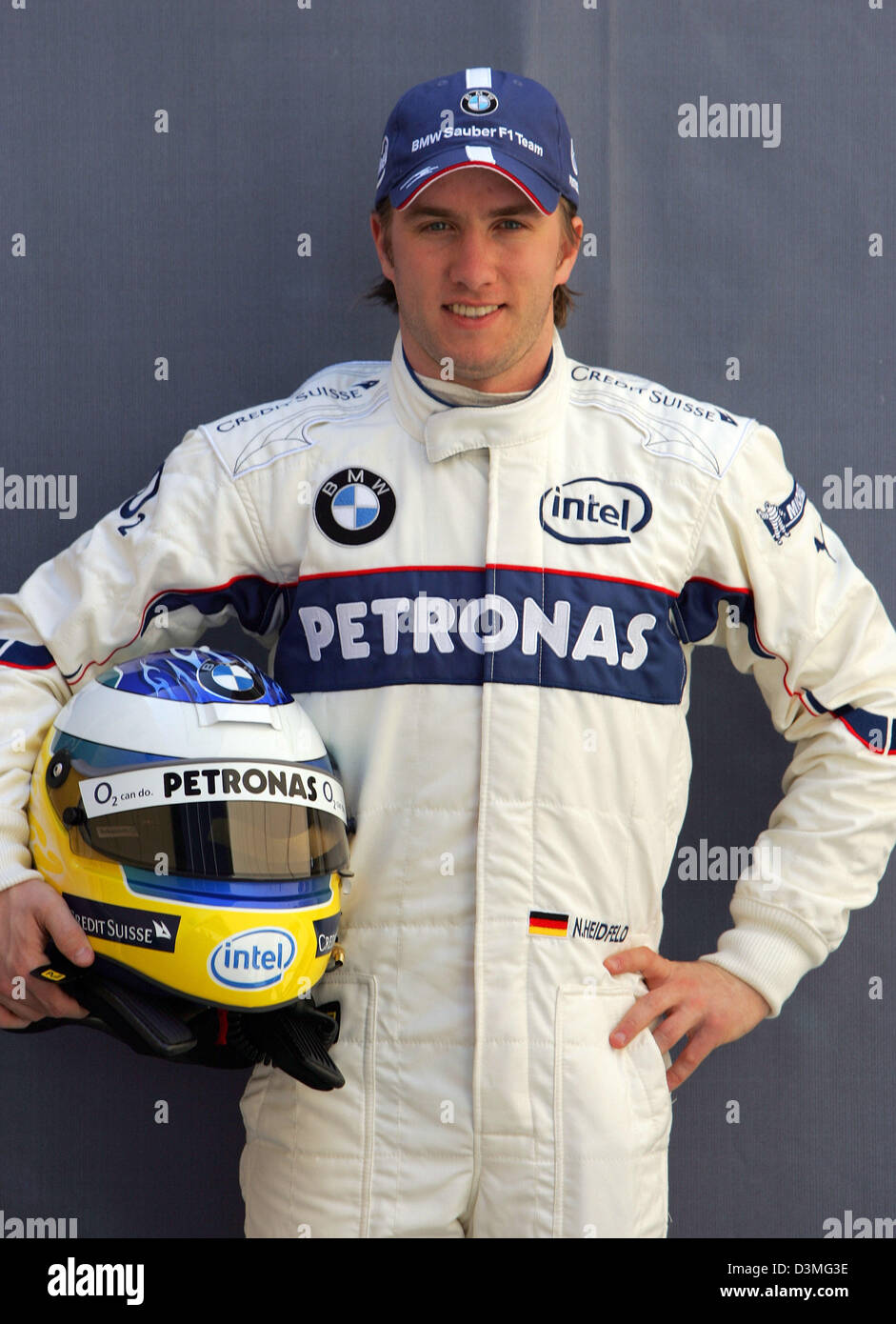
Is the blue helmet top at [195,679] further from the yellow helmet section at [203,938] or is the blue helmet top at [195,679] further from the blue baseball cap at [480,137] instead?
the blue baseball cap at [480,137]

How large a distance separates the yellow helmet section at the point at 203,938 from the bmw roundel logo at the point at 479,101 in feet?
3.56

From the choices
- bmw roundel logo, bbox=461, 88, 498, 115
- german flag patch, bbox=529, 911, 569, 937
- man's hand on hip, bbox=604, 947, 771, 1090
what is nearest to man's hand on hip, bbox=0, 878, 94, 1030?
german flag patch, bbox=529, 911, 569, 937

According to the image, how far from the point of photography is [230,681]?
1722 millimetres

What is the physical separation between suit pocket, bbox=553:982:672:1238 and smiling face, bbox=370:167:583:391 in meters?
0.89

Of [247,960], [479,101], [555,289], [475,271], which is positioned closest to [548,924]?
[247,960]

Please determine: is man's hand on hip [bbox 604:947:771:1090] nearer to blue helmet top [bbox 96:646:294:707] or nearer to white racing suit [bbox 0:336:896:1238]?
white racing suit [bbox 0:336:896:1238]

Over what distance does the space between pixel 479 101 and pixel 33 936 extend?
1.30 m

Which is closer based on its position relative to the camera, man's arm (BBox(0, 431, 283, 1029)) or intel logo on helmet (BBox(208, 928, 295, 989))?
intel logo on helmet (BBox(208, 928, 295, 989))

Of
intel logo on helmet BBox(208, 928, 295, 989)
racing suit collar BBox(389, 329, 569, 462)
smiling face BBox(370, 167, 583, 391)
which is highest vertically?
smiling face BBox(370, 167, 583, 391)

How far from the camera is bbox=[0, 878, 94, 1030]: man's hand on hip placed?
1674 millimetres

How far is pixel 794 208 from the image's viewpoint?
229cm

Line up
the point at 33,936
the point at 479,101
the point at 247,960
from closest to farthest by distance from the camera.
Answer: the point at 247,960 < the point at 33,936 < the point at 479,101

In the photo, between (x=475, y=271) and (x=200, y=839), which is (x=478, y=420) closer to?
(x=475, y=271)
